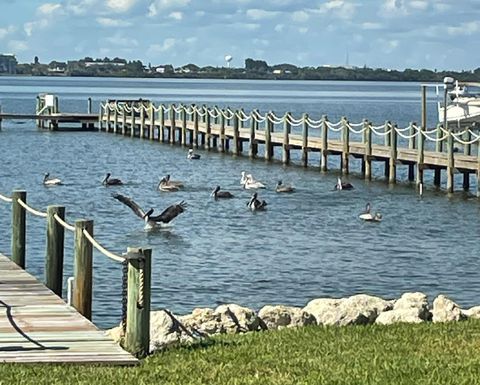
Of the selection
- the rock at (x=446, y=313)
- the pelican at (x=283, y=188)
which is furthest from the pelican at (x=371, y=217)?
the rock at (x=446, y=313)

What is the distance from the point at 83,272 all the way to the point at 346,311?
113 inches

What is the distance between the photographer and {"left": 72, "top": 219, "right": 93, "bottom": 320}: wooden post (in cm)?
1246

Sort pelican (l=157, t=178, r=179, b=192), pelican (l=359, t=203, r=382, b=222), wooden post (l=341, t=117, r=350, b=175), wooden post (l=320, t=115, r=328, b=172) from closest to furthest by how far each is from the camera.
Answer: pelican (l=359, t=203, r=382, b=222) < pelican (l=157, t=178, r=179, b=192) < wooden post (l=341, t=117, r=350, b=175) < wooden post (l=320, t=115, r=328, b=172)

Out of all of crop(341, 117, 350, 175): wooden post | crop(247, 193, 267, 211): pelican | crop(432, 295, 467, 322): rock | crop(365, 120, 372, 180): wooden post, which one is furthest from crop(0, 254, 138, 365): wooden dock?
crop(341, 117, 350, 175): wooden post

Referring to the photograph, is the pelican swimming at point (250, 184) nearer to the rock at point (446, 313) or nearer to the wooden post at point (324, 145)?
the wooden post at point (324, 145)

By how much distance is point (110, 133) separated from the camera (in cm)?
6800

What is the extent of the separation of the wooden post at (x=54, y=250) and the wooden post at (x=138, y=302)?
3720 millimetres

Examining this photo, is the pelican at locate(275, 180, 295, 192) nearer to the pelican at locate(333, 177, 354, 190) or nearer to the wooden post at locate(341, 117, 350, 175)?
the pelican at locate(333, 177, 354, 190)

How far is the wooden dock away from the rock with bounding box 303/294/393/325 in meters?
2.76

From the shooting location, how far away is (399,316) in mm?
13078

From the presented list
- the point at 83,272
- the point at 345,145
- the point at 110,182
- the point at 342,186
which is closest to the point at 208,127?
the point at 345,145

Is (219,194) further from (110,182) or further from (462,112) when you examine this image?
(462,112)

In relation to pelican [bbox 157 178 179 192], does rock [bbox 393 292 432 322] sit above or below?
above

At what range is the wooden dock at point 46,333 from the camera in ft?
33.2
